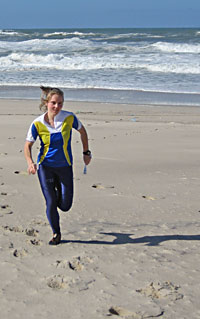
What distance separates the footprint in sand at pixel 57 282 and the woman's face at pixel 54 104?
1.25 meters

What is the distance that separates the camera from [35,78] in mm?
20125

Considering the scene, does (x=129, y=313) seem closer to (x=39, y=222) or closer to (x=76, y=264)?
(x=76, y=264)

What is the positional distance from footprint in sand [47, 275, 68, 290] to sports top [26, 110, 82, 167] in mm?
935

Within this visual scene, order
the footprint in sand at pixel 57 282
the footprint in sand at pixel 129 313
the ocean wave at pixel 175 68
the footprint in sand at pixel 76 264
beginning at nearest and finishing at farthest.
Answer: the footprint in sand at pixel 129 313
the footprint in sand at pixel 57 282
the footprint in sand at pixel 76 264
the ocean wave at pixel 175 68

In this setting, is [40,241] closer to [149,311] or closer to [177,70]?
[149,311]

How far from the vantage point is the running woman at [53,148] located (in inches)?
150

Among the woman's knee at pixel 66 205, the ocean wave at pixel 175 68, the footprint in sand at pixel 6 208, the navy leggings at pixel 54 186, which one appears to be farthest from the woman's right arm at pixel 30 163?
the ocean wave at pixel 175 68

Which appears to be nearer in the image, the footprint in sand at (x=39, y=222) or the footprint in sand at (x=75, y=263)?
the footprint in sand at (x=75, y=263)

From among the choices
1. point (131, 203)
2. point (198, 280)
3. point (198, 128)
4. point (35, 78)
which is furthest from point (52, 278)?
point (35, 78)

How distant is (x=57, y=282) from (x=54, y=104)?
1.34 meters

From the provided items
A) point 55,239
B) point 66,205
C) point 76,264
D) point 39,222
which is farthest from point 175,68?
point 76,264

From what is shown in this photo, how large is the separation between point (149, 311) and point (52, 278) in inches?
28.4

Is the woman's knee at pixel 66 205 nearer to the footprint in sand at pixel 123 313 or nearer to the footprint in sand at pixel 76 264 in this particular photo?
the footprint in sand at pixel 76 264

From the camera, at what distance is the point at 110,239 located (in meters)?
4.02
